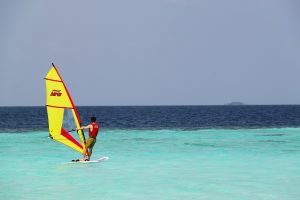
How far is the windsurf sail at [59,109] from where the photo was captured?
18.5 m

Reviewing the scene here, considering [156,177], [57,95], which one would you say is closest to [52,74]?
[57,95]

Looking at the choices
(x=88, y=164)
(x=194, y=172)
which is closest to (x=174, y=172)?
(x=194, y=172)

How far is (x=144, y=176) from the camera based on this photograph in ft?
53.3

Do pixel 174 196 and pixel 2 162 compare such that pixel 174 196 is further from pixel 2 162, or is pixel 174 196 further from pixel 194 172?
pixel 2 162

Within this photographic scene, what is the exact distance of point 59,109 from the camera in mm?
19016

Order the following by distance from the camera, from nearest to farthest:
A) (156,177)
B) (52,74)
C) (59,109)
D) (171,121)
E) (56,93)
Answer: (156,177) < (52,74) < (56,93) < (59,109) < (171,121)

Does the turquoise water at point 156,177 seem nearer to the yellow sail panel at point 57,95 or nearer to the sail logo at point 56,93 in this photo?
the yellow sail panel at point 57,95

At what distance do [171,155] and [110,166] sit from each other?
205 inches

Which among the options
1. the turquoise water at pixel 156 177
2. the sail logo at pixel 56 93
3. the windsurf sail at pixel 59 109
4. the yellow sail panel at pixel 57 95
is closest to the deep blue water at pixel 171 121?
the turquoise water at pixel 156 177

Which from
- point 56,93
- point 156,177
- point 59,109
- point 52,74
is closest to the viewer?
point 156,177

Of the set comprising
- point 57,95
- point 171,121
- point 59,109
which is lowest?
point 171,121

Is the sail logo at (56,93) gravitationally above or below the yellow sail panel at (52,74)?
below

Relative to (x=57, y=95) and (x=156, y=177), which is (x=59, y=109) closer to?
(x=57, y=95)

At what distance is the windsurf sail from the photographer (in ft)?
60.6
